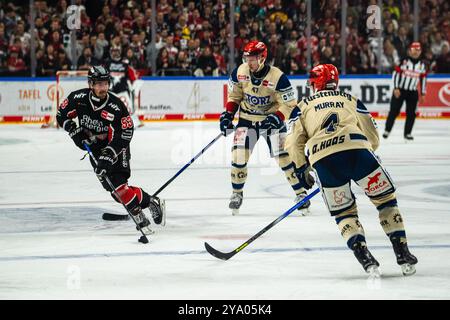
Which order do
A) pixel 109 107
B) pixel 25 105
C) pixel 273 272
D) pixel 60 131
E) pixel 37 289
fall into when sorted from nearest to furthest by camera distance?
pixel 37 289
pixel 273 272
pixel 109 107
pixel 60 131
pixel 25 105

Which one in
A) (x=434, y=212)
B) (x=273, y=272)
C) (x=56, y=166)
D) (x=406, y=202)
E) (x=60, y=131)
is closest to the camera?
(x=273, y=272)

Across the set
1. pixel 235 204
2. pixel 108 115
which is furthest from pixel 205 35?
pixel 108 115

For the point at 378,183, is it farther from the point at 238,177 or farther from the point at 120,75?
the point at 120,75

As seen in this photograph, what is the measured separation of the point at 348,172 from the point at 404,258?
0.59 m

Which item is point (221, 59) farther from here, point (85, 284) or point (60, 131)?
point (85, 284)

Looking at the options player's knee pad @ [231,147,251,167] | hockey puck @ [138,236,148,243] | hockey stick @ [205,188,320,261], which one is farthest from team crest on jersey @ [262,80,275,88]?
hockey stick @ [205,188,320,261]

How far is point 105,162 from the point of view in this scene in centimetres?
712

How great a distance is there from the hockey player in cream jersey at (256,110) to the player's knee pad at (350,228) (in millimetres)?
2727

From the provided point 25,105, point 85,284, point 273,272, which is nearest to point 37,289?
point 85,284

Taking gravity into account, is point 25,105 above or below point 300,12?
below

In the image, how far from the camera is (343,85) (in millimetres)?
18703

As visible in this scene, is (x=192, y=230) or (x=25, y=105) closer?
(x=192, y=230)

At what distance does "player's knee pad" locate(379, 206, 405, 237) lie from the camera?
5562mm

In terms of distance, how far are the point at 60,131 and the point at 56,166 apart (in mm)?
4820
